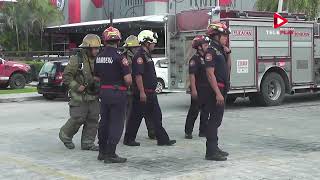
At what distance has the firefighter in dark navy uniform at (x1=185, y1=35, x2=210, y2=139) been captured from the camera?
27.8 feet

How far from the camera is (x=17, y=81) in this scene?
24.7 meters

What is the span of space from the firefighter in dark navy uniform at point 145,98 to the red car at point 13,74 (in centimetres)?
1564

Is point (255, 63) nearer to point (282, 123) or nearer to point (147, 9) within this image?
point (282, 123)

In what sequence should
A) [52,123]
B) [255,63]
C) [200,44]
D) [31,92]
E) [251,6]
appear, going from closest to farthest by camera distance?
[200,44], [52,123], [255,63], [31,92], [251,6]

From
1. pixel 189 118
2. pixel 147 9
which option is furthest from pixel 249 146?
pixel 147 9

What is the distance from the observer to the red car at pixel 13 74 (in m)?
24.0

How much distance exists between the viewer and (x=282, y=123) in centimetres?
1216

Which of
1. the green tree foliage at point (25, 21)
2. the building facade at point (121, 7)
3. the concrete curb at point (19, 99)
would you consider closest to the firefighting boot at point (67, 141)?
the concrete curb at point (19, 99)

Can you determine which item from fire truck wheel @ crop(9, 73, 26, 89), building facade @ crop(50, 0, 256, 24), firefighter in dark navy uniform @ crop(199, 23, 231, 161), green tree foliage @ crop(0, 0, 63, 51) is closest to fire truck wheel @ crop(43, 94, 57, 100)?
fire truck wheel @ crop(9, 73, 26, 89)

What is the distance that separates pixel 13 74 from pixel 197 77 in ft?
55.1

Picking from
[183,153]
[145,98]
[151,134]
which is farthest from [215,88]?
[151,134]

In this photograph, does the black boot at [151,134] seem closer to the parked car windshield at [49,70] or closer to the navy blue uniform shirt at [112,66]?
the navy blue uniform shirt at [112,66]

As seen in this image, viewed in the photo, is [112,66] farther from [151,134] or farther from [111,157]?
[151,134]

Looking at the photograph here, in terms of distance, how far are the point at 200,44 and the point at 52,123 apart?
17.5 ft
